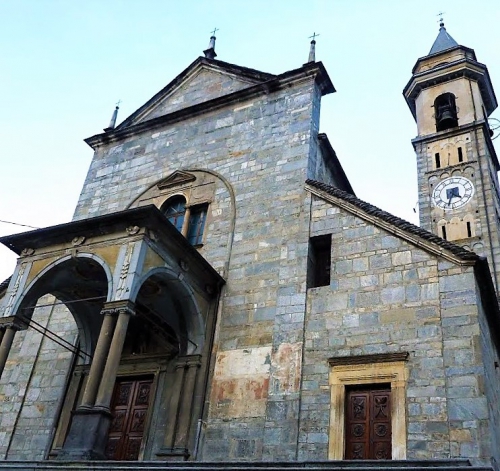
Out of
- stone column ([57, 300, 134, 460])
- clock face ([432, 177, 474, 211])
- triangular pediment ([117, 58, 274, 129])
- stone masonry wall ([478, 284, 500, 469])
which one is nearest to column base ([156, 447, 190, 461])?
stone column ([57, 300, 134, 460])

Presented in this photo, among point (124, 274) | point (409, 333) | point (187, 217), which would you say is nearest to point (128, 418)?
point (124, 274)

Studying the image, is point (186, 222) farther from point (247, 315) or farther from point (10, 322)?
point (10, 322)

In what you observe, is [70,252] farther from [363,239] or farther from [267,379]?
[363,239]

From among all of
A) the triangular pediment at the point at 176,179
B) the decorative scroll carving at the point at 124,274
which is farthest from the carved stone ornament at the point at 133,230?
the triangular pediment at the point at 176,179

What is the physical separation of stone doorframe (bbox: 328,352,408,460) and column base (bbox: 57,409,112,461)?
3.47 m

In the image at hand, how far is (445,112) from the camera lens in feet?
92.1

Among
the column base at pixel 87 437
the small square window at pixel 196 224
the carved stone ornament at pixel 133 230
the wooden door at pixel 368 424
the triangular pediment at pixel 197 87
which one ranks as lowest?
the column base at pixel 87 437

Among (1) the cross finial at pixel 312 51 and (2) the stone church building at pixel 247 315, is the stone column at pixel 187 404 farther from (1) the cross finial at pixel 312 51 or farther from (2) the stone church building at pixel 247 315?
(1) the cross finial at pixel 312 51

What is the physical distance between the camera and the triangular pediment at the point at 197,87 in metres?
15.6

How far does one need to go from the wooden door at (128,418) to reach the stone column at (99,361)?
2.34 m

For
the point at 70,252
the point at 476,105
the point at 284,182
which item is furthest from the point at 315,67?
the point at 476,105

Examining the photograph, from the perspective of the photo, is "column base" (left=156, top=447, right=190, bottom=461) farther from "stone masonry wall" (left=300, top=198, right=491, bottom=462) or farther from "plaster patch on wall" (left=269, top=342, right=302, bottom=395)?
"stone masonry wall" (left=300, top=198, right=491, bottom=462)

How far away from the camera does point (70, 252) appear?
10.9 metres

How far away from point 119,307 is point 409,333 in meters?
4.77
